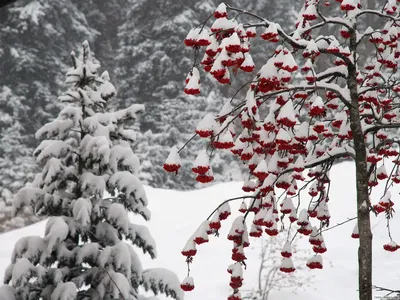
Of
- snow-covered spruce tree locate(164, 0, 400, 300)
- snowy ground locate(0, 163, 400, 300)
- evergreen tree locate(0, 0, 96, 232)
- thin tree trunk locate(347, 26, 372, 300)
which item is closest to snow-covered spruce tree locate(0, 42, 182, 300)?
snow-covered spruce tree locate(164, 0, 400, 300)

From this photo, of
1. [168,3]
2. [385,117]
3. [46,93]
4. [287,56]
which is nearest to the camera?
[287,56]

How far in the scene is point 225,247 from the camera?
13477 millimetres

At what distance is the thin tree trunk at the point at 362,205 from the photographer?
3.36 m

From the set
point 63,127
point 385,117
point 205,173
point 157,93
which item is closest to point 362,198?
point 385,117

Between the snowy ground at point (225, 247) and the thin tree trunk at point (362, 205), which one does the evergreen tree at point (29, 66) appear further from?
the thin tree trunk at point (362, 205)

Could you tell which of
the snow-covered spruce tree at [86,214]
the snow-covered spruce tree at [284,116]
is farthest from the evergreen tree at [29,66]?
the snow-covered spruce tree at [284,116]

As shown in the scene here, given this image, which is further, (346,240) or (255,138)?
(346,240)

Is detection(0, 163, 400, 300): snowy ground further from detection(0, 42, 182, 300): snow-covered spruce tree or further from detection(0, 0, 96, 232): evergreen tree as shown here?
detection(0, 0, 96, 232): evergreen tree

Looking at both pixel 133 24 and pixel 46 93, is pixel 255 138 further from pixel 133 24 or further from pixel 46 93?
pixel 133 24

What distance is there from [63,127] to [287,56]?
4056mm

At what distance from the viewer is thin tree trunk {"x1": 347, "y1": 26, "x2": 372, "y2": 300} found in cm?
336

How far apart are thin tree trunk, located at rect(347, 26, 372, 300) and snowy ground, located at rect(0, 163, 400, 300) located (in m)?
7.43

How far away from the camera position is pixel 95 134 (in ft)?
20.5

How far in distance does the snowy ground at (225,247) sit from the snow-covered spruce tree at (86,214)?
5.16m
